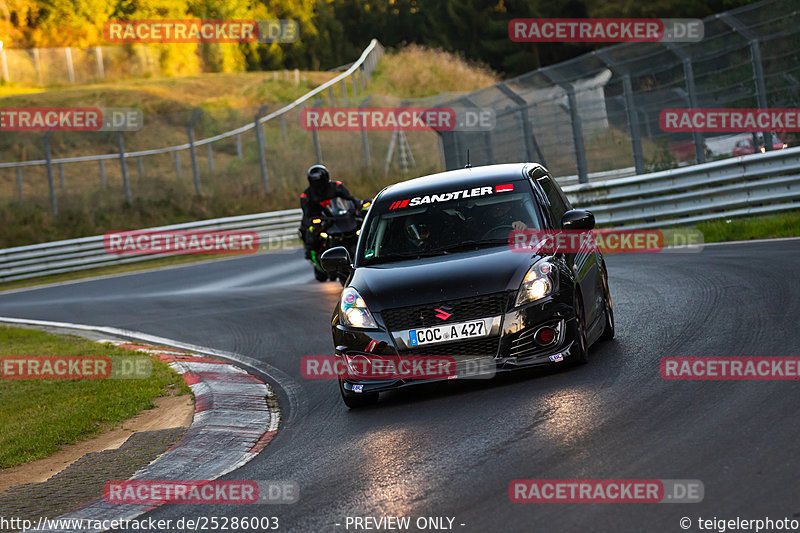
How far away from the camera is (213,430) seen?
26.9 feet

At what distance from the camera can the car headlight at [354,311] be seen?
7.79 m

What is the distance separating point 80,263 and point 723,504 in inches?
1095

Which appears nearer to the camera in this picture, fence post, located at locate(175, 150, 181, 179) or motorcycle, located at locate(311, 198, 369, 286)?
motorcycle, located at locate(311, 198, 369, 286)

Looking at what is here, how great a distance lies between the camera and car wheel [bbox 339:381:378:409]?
8.05 metres

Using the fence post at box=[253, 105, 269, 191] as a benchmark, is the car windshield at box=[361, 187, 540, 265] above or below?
below

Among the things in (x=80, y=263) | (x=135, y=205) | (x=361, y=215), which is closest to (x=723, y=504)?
(x=361, y=215)

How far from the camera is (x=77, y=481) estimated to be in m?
7.15

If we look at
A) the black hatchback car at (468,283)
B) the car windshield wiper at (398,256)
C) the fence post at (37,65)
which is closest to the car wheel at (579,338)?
the black hatchback car at (468,283)

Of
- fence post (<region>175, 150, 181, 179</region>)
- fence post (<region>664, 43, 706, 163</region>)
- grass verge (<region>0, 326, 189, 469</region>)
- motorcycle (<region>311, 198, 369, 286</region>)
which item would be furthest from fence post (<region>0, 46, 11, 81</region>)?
grass verge (<region>0, 326, 189, 469</region>)

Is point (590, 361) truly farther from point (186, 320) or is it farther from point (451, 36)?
point (451, 36)

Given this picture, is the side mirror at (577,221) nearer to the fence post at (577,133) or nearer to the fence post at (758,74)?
the fence post at (758,74)

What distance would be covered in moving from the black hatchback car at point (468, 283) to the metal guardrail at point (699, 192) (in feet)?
26.8

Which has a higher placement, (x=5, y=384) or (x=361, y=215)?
(x=361, y=215)

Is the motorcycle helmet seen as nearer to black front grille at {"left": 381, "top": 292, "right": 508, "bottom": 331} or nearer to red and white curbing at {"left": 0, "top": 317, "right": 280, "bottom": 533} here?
red and white curbing at {"left": 0, "top": 317, "right": 280, "bottom": 533}
